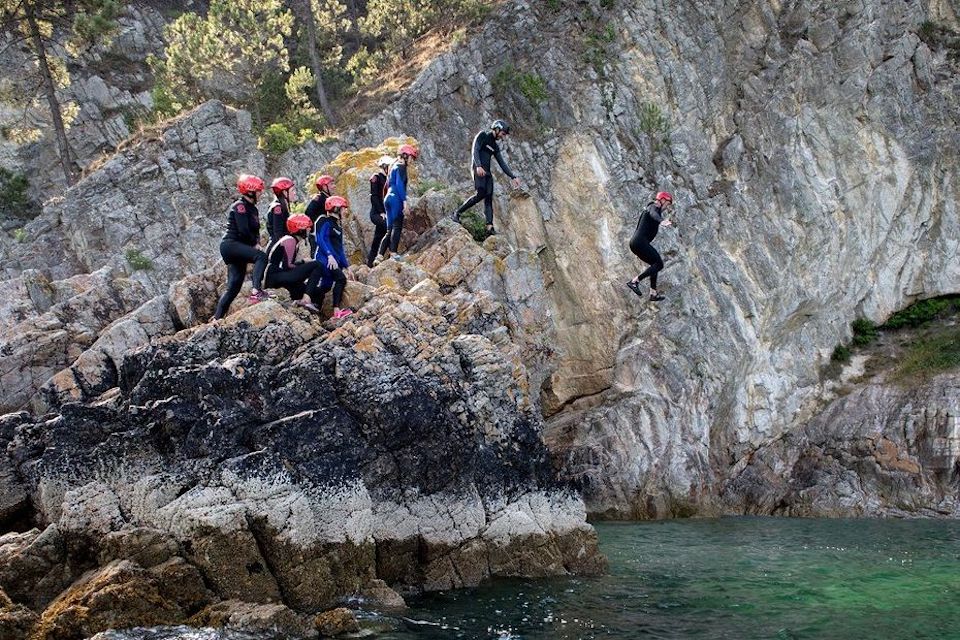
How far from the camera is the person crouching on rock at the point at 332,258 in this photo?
14664 mm

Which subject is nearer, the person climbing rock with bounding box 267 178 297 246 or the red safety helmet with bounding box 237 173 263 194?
the red safety helmet with bounding box 237 173 263 194

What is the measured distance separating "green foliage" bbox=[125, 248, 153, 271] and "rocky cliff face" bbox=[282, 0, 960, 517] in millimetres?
8492

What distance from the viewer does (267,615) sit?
1050 cm

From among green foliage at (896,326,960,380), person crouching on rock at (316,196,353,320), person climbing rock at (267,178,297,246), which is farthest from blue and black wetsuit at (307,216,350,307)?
green foliage at (896,326,960,380)

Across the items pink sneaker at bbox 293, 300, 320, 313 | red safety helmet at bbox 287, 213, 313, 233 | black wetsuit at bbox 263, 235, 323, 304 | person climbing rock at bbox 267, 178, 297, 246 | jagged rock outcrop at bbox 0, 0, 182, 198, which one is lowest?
pink sneaker at bbox 293, 300, 320, 313

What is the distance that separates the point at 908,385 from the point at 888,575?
16463 millimetres

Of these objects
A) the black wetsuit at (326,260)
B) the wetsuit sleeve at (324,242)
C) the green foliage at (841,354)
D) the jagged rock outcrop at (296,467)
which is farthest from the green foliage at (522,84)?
the jagged rock outcrop at (296,467)

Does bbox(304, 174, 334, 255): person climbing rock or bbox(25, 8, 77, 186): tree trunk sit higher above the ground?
bbox(25, 8, 77, 186): tree trunk

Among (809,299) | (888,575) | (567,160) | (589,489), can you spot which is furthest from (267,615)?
(809,299)

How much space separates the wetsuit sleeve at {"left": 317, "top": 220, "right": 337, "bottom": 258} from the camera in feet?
50.2

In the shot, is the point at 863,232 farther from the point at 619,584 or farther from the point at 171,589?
the point at 171,589

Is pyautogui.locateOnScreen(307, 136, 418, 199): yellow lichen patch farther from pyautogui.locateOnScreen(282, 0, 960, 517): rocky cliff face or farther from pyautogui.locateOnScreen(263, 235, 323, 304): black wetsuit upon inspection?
pyautogui.locateOnScreen(282, 0, 960, 517): rocky cliff face

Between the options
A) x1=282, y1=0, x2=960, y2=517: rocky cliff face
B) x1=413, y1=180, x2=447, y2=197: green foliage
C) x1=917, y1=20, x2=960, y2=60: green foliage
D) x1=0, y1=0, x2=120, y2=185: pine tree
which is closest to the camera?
x1=413, y1=180, x2=447, y2=197: green foliage

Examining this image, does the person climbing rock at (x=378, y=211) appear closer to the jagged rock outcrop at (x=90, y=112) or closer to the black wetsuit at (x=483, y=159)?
the black wetsuit at (x=483, y=159)
